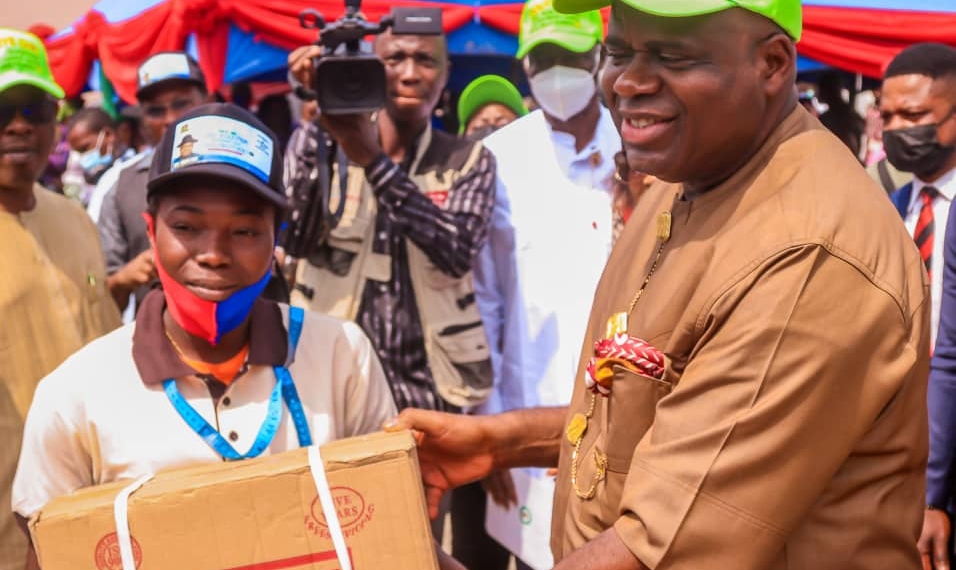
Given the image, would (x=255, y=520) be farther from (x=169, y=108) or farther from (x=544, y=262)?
(x=169, y=108)

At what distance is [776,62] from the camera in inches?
76.9

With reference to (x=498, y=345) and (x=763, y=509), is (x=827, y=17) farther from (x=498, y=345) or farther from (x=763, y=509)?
(x=763, y=509)

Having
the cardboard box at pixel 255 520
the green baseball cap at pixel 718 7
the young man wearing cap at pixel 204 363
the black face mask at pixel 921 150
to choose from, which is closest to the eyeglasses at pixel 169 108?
the young man wearing cap at pixel 204 363

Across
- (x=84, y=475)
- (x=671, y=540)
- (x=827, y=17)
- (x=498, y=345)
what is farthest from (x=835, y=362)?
→ (x=827, y=17)

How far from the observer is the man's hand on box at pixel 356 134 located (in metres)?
3.73

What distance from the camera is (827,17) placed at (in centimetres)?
948

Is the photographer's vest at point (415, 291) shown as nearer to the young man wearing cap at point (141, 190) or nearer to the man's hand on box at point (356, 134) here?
the man's hand on box at point (356, 134)

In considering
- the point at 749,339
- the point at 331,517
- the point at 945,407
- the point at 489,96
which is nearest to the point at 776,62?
the point at 749,339

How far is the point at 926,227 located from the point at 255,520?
10.8 ft

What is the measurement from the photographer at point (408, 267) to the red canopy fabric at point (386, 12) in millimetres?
5724

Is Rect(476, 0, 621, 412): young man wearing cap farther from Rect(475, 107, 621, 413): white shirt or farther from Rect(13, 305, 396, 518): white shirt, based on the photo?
Rect(13, 305, 396, 518): white shirt

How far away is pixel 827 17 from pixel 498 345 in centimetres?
624

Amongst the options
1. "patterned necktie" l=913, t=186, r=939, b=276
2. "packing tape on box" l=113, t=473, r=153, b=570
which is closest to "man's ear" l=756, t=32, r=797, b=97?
"packing tape on box" l=113, t=473, r=153, b=570

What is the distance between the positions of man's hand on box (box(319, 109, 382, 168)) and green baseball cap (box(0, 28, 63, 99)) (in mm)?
1026
